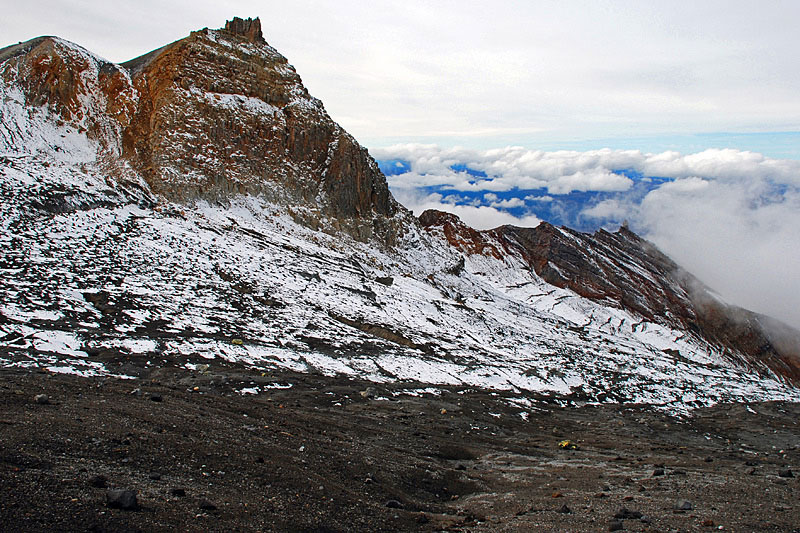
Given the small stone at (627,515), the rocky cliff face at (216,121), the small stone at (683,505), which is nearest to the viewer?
the small stone at (627,515)

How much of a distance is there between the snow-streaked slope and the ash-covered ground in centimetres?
379

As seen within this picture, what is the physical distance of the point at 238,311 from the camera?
2627 cm

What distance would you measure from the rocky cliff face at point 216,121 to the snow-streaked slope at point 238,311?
4802 millimetres

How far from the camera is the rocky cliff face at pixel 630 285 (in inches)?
3728

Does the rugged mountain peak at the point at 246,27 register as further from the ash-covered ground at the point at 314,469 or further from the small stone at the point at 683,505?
the small stone at the point at 683,505

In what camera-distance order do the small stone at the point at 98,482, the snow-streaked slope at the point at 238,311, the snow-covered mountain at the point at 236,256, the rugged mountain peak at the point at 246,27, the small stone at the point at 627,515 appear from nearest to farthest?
the small stone at the point at 98,482
the small stone at the point at 627,515
the snow-streaked slope at the point at 238,311
the snow-covered mountain at the point at 236,256
the rugged mountain peak at the point at 246,27

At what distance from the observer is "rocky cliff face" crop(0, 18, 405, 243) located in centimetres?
4850

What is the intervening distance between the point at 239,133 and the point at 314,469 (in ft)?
165

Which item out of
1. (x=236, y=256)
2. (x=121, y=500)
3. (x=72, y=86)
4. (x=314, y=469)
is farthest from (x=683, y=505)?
(x=72, y=86)

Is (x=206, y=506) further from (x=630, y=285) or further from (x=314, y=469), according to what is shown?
(x=630, y=285)

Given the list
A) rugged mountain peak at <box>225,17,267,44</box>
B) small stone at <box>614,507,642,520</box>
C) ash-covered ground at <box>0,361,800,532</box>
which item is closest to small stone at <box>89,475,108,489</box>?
ash-covered ground at <box>0,361,800,532</box>

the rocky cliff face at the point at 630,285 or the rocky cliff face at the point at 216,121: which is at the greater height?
the rocky cliff face at the point at 216,121

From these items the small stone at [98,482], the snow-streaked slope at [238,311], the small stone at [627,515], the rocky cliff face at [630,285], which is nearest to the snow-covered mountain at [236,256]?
the snow-streaked slope at [238,311]

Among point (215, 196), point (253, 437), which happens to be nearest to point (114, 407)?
point (253, 437)
